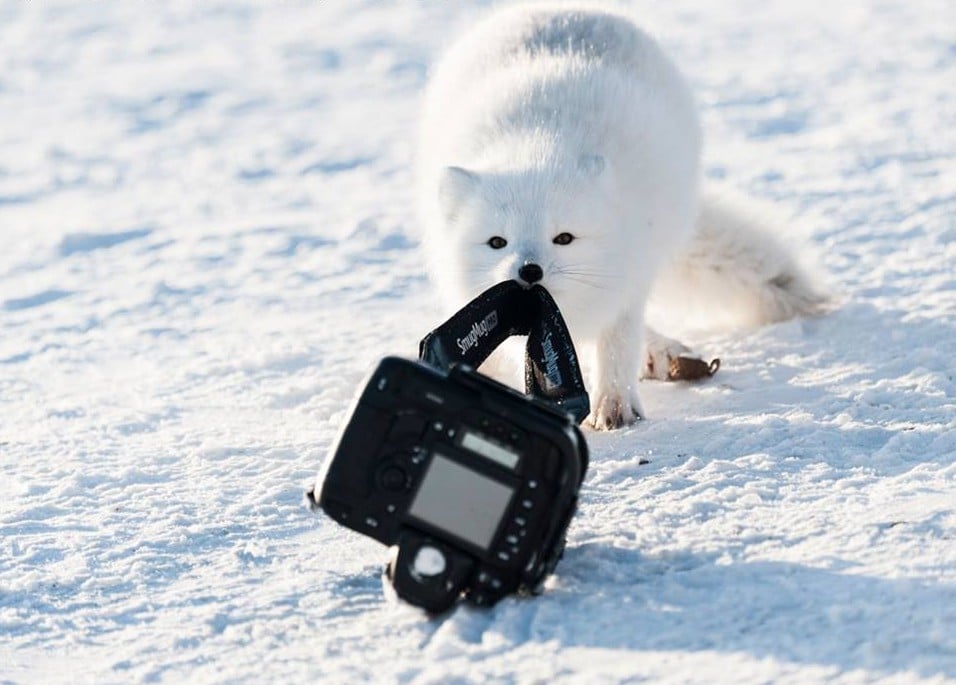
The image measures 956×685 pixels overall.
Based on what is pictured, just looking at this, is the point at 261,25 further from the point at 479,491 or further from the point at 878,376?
the point at 479,491

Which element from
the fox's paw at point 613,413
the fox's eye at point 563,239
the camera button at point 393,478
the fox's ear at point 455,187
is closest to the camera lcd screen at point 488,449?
the camera button at point 393,478

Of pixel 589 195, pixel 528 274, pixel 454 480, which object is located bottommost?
pixel 454 480

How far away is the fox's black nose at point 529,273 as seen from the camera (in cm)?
348

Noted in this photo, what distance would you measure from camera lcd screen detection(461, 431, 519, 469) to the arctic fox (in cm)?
95

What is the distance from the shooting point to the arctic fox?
12.2 ft

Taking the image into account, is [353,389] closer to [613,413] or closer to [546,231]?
[613,413]

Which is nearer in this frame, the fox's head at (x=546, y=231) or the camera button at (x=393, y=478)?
the camera button at (x=393, y=478)

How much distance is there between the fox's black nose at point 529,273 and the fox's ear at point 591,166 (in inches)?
15.7

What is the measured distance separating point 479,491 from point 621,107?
1.90 metres

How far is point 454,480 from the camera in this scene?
2598mm

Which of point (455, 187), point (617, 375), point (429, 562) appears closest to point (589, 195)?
point (455, 187)

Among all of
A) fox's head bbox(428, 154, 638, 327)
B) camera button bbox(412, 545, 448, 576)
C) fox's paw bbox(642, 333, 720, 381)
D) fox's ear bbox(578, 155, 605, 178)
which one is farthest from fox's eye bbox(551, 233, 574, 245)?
camera button bbox(412, 545, 448, 576)

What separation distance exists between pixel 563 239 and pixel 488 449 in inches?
48.4

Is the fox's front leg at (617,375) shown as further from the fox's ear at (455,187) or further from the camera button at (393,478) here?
the camera button at (393,478)
